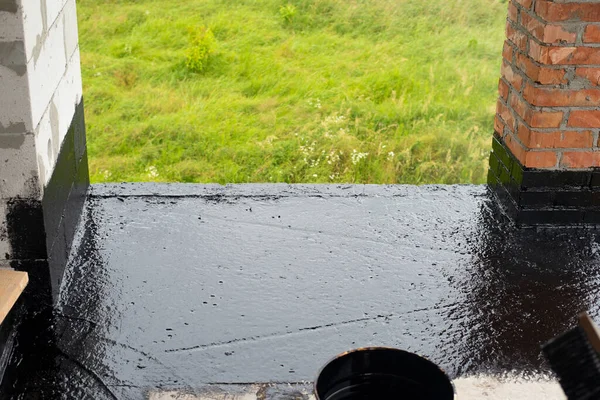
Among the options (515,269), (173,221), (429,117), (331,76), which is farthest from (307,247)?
(331,76)

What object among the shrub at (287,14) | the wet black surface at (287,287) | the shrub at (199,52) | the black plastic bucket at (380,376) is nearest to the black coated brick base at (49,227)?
the wet black surface at (287,287)

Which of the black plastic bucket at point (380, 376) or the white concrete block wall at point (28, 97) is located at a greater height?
the white concrete block wall at point (28, 97)

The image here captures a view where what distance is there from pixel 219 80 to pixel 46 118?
12.3ft

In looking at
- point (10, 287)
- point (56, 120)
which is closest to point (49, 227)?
point (10, 287)

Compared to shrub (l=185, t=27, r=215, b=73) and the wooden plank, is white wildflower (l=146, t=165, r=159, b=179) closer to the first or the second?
shrub (l=185, t=27, r=215, b=73)

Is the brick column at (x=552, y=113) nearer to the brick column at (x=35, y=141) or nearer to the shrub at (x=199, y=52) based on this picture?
the brick column at (x=35, y=141)

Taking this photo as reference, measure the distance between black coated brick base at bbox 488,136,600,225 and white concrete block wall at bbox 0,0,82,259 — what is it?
76.3 inches

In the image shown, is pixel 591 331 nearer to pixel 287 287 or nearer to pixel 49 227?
pixel 287 287

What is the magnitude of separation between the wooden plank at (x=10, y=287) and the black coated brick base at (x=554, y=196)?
6.79ft

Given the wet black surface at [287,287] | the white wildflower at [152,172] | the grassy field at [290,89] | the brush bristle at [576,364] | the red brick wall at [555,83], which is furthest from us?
the grassy field at [290,89]

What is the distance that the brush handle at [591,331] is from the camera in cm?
124

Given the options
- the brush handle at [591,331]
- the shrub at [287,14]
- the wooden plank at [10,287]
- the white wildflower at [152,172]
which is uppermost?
the brush handle at [591,331]

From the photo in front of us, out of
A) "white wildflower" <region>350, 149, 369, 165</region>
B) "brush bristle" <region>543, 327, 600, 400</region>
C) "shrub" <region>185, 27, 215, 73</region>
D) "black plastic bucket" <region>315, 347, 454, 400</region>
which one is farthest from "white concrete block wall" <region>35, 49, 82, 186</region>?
"shrub" <region>185, 27, 215, 73</region>

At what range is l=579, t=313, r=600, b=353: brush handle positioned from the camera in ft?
4.06
